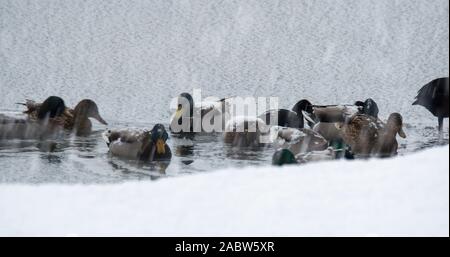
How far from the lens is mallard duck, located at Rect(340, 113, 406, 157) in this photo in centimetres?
719

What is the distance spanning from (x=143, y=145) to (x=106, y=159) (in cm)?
51

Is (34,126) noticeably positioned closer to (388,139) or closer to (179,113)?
(179,113)

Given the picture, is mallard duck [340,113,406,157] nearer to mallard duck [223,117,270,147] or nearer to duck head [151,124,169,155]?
mallard duck [223,117,270,147]

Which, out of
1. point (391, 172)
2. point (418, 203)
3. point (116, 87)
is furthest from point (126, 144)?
point (116, 87)

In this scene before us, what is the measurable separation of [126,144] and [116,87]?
7099mm

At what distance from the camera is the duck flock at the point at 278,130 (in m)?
7.03

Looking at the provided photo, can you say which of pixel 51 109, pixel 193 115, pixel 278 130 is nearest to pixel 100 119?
pixel 51 109

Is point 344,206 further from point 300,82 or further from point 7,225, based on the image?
point 300,82

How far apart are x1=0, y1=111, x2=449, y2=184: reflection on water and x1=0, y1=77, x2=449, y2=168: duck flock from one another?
237 millimetres

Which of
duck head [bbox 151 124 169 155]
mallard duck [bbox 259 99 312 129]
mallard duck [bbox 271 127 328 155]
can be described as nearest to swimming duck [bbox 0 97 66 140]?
duck head [bbox 151 124 169 155]

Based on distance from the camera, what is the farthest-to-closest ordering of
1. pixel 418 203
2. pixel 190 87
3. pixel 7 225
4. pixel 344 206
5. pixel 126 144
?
pixel 190 87 < pixel 126 144 < pixel 7 225 < pixel 344 206 < pixel 418 203

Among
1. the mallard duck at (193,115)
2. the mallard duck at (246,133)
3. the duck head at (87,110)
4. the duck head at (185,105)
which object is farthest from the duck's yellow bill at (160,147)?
the duck head at (87,110)

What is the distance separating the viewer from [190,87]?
1325 centimetres

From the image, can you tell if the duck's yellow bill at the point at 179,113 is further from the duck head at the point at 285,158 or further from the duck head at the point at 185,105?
the duck head at the point at 285,158
